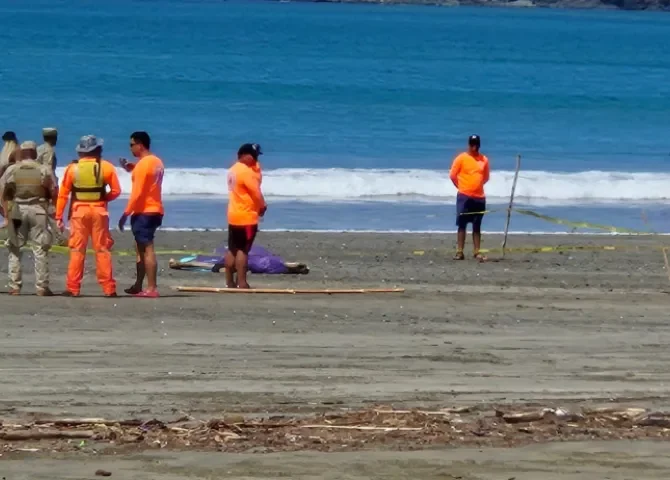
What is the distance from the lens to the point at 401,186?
2523 centimetres

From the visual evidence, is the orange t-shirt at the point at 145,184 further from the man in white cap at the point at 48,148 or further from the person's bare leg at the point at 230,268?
the man in white cap at the point at 48,148

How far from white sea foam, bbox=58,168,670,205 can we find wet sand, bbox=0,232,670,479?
965cm

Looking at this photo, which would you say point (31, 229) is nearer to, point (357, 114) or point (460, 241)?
point (460, 241)

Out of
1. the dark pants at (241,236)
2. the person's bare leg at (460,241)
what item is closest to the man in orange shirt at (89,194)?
the dark pants at (241,236)

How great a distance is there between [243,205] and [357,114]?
31.5 meters

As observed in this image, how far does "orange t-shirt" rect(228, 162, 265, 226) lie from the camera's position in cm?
1236

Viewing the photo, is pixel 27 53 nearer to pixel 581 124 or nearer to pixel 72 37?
pixel 72 37

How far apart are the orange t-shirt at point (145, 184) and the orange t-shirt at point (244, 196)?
0.95 meters

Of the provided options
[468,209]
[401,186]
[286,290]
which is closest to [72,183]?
[286,290]

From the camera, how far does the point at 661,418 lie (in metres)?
7.29

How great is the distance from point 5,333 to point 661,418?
4.98 m

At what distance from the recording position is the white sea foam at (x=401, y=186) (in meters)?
24.4

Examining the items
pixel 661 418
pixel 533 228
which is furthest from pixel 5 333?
pixel 533 228

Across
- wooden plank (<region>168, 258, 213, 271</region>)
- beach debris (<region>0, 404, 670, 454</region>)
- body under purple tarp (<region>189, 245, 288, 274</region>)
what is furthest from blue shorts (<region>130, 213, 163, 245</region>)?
beach debris (<region>0, 404, 670, 454</region>)
